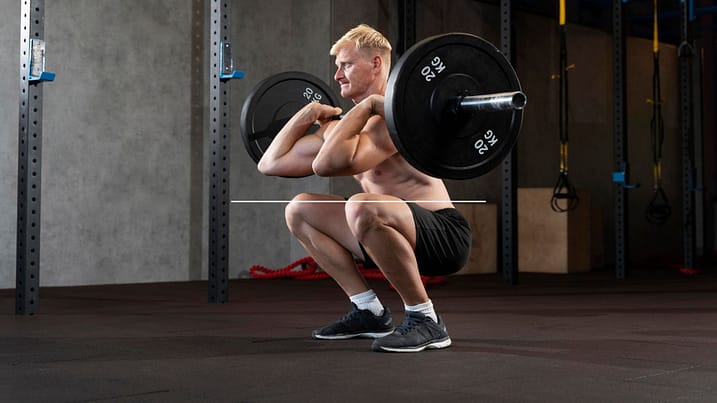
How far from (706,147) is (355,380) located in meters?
7.78

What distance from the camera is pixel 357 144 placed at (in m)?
2.44

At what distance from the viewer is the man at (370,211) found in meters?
2.46

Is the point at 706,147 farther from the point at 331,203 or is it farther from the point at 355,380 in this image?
the point at 355,380

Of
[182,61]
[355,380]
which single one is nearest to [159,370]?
[355,380]

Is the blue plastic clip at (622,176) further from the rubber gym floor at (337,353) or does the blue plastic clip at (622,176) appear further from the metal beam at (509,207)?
the rubber gym floor at (337,353)

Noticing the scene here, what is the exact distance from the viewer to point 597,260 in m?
7.32

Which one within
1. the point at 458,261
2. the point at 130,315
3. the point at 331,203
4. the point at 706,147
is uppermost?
the point at 706,147

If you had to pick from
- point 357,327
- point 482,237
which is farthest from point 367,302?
point 482,237

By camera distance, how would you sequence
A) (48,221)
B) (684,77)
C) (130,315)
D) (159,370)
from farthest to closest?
(684,77), (48,221), (130,315), (159,370)

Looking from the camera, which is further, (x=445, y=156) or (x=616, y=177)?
(x=616, y=177)

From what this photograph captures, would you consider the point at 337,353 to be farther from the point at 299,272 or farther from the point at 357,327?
the point at 299,272

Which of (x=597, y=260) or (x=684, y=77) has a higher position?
(x=684, y=77)

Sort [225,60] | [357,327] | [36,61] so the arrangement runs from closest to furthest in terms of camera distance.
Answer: [357,327] → [36,61] → [225,60]

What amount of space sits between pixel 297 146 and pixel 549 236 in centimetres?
433
